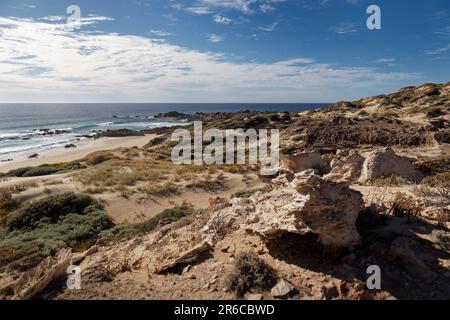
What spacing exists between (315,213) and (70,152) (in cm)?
3819

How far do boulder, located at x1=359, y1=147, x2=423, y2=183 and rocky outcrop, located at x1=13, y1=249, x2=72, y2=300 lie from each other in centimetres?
874

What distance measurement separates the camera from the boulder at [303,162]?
39.6 ft

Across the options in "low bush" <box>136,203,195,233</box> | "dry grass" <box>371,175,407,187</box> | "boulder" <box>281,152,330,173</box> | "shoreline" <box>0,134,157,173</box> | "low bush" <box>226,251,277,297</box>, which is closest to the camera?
"low bush" <box>226,251,277,297</box>

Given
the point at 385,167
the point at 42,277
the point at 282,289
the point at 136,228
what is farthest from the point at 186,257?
the point at 385,167

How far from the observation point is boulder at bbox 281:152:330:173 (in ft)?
39.6

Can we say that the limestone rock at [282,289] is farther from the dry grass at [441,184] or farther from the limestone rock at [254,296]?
the dry grass at [441,184]

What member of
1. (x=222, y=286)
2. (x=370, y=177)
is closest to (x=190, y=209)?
(x=370, y=177)

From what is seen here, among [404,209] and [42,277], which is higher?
[404,209]

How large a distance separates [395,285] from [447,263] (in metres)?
1.19

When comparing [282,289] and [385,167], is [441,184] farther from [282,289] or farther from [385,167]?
[282,289]

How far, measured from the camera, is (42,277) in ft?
18.1

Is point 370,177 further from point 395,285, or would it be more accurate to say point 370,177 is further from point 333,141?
point 333,141

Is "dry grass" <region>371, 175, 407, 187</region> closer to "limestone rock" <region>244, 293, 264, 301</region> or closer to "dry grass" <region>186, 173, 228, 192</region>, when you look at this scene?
"limestone rock" <region>244, 293, 264, 301</region>

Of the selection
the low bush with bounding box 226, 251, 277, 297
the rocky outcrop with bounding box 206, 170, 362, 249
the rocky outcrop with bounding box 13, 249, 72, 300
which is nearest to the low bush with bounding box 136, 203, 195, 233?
the rocky outcrop with bounding box 13, 249, 72, 300
